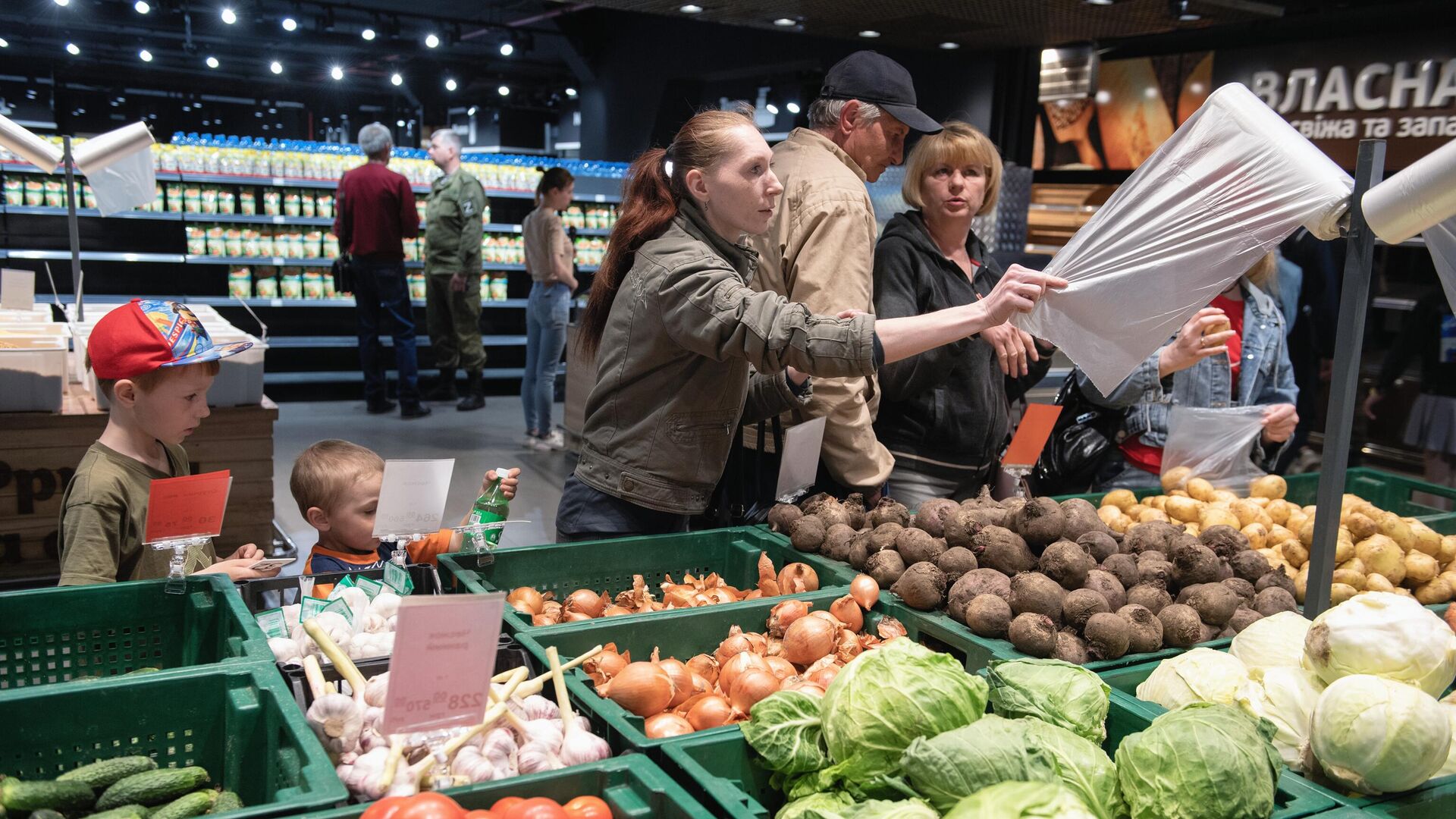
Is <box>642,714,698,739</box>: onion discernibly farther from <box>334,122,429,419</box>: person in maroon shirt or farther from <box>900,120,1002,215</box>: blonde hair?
<box>334,122,429,419</box>: person in maroon shirt

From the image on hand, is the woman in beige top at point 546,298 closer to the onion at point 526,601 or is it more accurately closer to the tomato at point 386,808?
the onion at point 526,601

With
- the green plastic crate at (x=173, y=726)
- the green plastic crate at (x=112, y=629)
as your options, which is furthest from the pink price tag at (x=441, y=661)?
the green plastic crate at (x=112, y=629)

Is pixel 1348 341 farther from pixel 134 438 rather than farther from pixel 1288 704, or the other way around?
pixel 134 438

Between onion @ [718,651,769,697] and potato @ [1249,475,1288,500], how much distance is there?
73.9 inches

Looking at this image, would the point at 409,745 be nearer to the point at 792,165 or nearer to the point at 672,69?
the point at 792,165

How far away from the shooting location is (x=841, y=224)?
2.51m

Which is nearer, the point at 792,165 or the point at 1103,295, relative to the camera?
the point at 1103,295

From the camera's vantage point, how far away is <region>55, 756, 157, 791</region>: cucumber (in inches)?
51.9

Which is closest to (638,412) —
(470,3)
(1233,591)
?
(1233,591)

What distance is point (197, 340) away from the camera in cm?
Result: 217

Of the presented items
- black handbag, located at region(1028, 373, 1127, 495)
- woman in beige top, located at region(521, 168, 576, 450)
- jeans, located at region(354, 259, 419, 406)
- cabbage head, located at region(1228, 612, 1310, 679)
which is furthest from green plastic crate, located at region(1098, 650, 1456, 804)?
jeans, located at region(354, 259, 419, 406)

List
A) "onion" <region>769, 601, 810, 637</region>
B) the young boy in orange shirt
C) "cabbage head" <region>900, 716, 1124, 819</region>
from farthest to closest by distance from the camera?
the young boy in orange shirt < "onion" <region>769, 601, 810, 637</region> < "cabbage head" <region>900, 716, 1124, 819</region>

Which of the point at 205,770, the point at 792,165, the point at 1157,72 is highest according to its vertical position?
the point at 1157,72

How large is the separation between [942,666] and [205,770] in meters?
1.02
